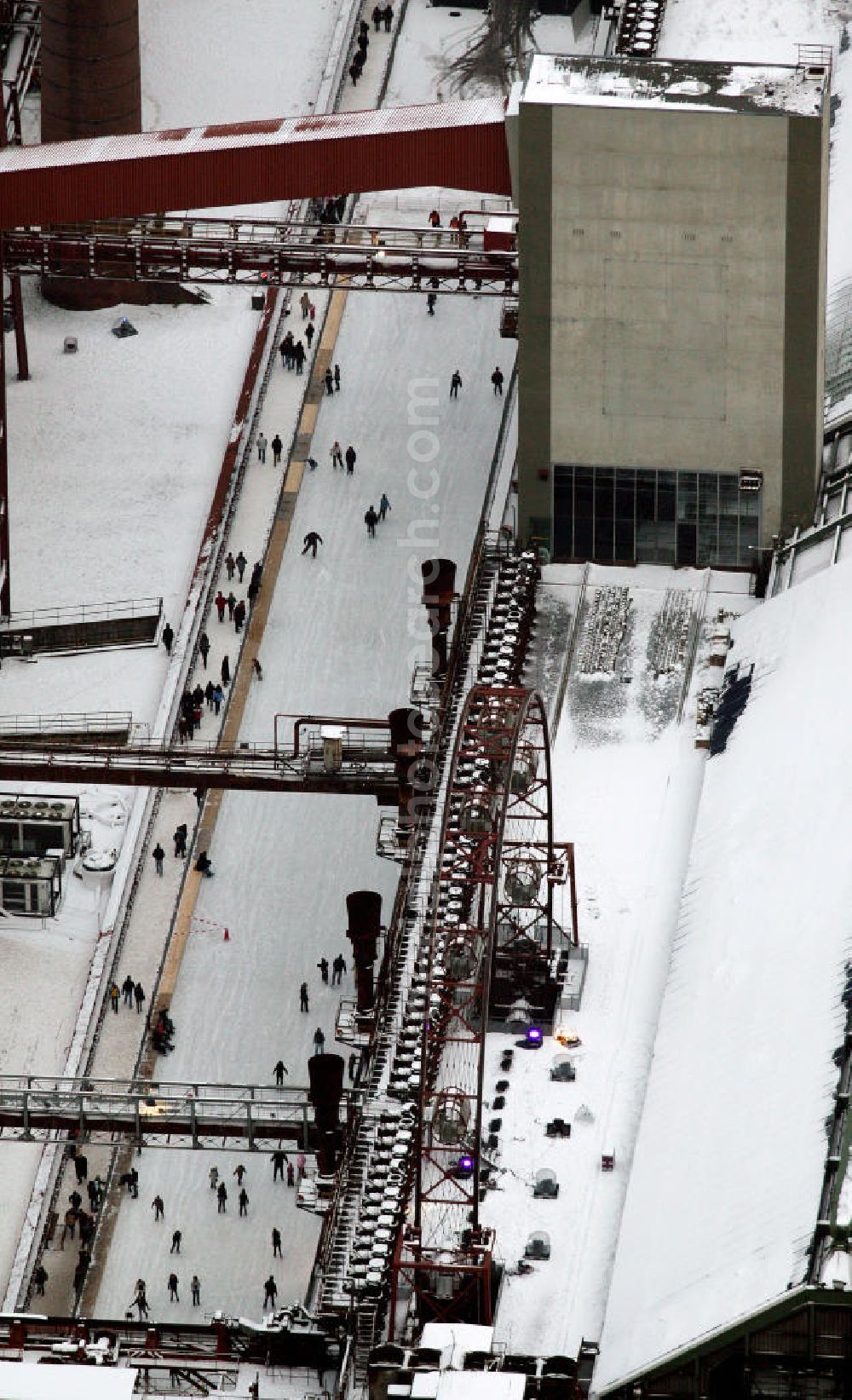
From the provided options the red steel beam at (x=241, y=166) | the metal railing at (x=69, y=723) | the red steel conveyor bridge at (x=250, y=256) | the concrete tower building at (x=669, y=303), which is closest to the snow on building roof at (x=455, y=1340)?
the concrete tower building at (x=669, y=303)

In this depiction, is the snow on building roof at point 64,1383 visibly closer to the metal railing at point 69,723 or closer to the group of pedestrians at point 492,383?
the metal railing at point 69,723

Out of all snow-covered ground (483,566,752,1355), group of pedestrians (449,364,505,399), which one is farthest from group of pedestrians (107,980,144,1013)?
group of pedestrians (449,364,505,399)

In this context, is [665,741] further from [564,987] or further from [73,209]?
[73,209]

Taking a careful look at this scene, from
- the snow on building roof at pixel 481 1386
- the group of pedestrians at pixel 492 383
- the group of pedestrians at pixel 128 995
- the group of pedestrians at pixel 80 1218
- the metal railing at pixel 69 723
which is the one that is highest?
the group of pedestrians at pixel 492 383

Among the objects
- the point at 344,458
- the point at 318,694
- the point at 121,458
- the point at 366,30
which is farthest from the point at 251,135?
the point at 366,30

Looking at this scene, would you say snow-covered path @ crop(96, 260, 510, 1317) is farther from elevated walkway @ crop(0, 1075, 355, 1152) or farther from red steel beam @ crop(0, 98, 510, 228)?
red steel beam @ crop(0, 98, 510, 228)

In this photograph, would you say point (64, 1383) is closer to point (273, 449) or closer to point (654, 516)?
point (654, 516)
